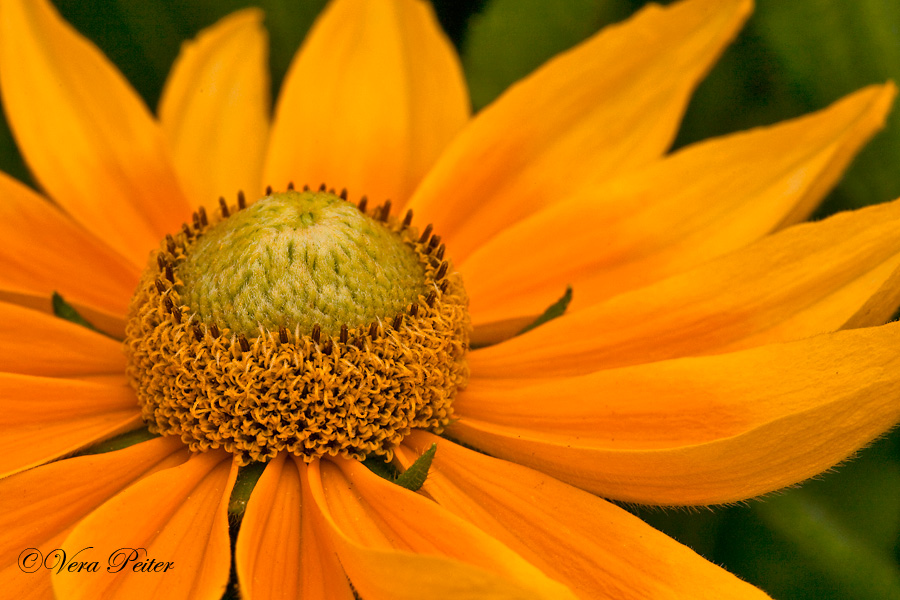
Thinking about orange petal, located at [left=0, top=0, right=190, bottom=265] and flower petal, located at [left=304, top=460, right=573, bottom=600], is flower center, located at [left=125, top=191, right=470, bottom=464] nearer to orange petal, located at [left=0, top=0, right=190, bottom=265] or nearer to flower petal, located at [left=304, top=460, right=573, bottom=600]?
flower petal, located at [left=304, top=460, right=573, bottom=600]

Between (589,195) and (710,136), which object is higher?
(710,136)

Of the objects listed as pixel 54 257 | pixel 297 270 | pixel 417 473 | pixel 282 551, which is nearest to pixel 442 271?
pixel 297 270

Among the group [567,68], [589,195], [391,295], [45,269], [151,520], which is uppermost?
[567,68]

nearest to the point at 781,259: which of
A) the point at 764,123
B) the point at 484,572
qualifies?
the point at 764,123

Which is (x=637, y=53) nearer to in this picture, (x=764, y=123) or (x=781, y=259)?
(x=764, y=123)

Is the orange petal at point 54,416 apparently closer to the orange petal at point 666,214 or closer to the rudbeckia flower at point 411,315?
the rudbeckia flower at point 411,315

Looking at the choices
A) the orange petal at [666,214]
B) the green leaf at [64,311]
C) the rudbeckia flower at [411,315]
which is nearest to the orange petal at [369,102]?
the rudbeckia flower at [411,315]

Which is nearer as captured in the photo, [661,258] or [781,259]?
[781,259]

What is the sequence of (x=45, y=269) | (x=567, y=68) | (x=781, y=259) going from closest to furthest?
1. (x=781, y=259)
2. (x=45, y=269)
3. (x=567, y=68)
